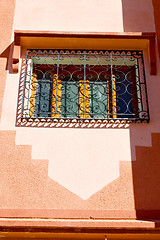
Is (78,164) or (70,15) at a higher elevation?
(70,15)

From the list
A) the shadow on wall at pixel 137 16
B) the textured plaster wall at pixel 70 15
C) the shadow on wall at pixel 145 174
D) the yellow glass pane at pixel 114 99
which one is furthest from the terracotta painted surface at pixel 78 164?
the textured plaster wall at pixel 70 15

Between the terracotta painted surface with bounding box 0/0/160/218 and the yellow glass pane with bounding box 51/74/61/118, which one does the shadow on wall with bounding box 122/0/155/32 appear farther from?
the yellow glass pane with bounding box 51/74/61/118

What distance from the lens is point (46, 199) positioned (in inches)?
168

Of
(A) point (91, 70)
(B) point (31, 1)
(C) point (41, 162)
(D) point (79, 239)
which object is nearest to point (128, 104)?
(A) point (91, 70)

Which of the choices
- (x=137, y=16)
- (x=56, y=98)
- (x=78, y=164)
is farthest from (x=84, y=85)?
(x=137, y=16)

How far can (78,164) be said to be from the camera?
4.48 metres

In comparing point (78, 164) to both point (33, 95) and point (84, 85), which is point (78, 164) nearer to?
point (84, 85)

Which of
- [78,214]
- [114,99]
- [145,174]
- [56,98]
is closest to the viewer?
[78,214]

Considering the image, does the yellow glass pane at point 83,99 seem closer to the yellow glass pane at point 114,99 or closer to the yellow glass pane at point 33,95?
the yellow glass pane at point 114,99

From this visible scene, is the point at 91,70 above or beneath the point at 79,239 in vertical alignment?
above

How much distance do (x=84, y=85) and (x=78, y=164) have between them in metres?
1.35

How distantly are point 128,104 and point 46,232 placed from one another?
91.8 inches

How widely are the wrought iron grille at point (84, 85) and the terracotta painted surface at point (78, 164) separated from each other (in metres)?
0.26

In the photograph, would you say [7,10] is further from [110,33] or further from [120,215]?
[120,215]
